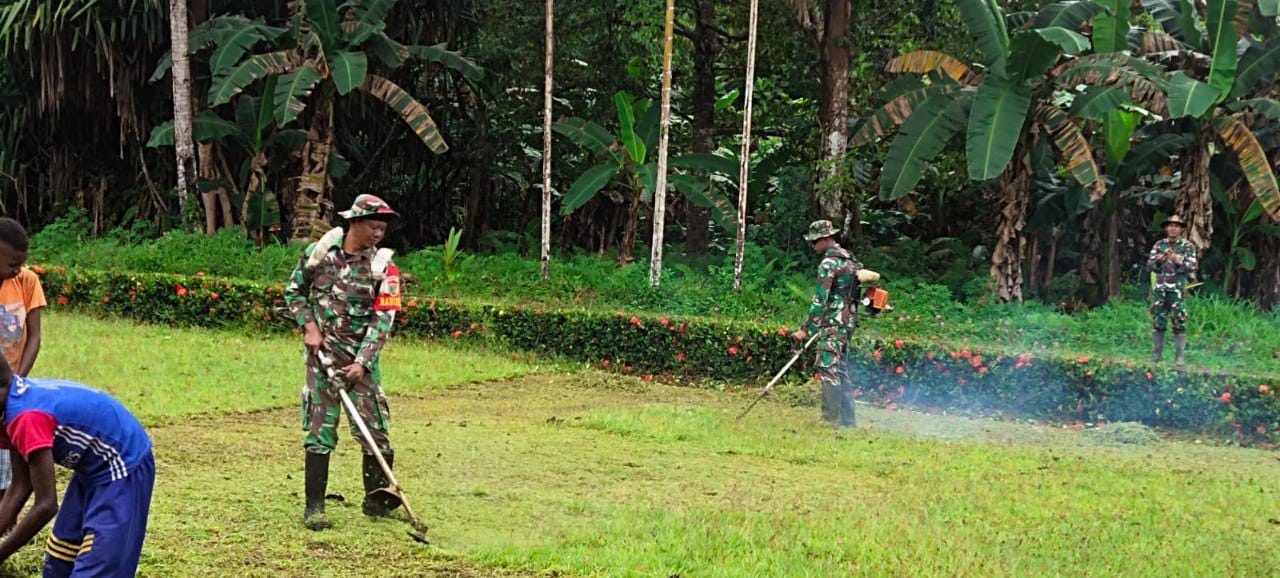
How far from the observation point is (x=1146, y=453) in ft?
33.3

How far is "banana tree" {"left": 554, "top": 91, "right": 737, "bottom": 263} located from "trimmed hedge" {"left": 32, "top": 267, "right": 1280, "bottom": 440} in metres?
3.33

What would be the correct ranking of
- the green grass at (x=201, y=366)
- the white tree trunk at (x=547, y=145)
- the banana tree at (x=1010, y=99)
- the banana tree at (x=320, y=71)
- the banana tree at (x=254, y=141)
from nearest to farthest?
the green grass at (x=201, y=366) < the banana tree at (x=1010, y=99) < the banana tree at (x=320, y=71) < the white tree trunk at (x=547, y=145) < the banana tree at (x=254, y=141)

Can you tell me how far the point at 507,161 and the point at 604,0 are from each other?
3.62 metres

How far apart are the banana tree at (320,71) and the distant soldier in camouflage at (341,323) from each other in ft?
33.6

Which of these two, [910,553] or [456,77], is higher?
[456,77]

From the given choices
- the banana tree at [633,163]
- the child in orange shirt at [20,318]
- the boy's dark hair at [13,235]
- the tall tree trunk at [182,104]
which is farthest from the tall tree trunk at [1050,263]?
the boy's dark hair at [13,235]

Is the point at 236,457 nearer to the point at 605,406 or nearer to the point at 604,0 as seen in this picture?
the point at 605,406

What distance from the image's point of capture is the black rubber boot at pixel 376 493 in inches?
260

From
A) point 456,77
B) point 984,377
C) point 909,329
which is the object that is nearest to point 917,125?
point 909,329

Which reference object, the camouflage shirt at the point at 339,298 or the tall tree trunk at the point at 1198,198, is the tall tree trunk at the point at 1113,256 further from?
the camouflage shirt at the point at 339,298

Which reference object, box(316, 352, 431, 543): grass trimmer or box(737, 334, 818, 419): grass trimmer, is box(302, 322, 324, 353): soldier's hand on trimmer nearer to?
box(316, 352, 431, 543): grass trimmer

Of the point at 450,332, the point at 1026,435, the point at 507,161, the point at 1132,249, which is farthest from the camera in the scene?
the point at 507,161

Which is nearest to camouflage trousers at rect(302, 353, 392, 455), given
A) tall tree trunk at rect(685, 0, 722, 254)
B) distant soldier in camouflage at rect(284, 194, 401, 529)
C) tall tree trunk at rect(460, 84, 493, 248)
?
distant soldier in camouflage at rect(284, 194, 401, 529)

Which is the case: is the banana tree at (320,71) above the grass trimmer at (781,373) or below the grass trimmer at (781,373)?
above
